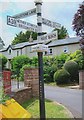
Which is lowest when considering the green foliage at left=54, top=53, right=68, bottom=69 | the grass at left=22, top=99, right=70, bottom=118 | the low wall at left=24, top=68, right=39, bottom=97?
the grass at left=22, top=99, right=70, bottom=118

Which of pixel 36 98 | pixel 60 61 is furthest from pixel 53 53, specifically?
pixel 36 98

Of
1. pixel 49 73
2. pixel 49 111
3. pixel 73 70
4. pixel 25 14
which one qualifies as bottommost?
pixel 49 111

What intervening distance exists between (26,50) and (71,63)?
22.1 m

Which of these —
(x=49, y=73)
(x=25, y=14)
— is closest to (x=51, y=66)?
(x=49, y=73)

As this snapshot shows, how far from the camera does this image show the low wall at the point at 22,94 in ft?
29.6

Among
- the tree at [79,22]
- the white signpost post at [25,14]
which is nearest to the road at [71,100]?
the white signpost post at [25,14]

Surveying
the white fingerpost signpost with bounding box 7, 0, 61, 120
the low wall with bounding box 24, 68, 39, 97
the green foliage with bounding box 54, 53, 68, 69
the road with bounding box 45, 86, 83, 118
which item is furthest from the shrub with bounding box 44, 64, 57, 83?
the white fingerpost signpost with bounding box 7, 0, 61, 120

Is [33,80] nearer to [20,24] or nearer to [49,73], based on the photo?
[20,24]

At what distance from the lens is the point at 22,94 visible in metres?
9.67

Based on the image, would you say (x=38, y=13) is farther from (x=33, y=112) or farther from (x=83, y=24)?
(x=83, y=24)

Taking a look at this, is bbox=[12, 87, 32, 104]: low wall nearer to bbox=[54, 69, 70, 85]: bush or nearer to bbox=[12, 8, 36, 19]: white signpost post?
bbox=[12, 8, 36, 19]: white signpost post

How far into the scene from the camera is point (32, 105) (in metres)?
8.97

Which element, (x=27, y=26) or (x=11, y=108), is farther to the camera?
(x=27, y=26)

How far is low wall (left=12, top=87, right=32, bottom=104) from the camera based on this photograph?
9.02 m
